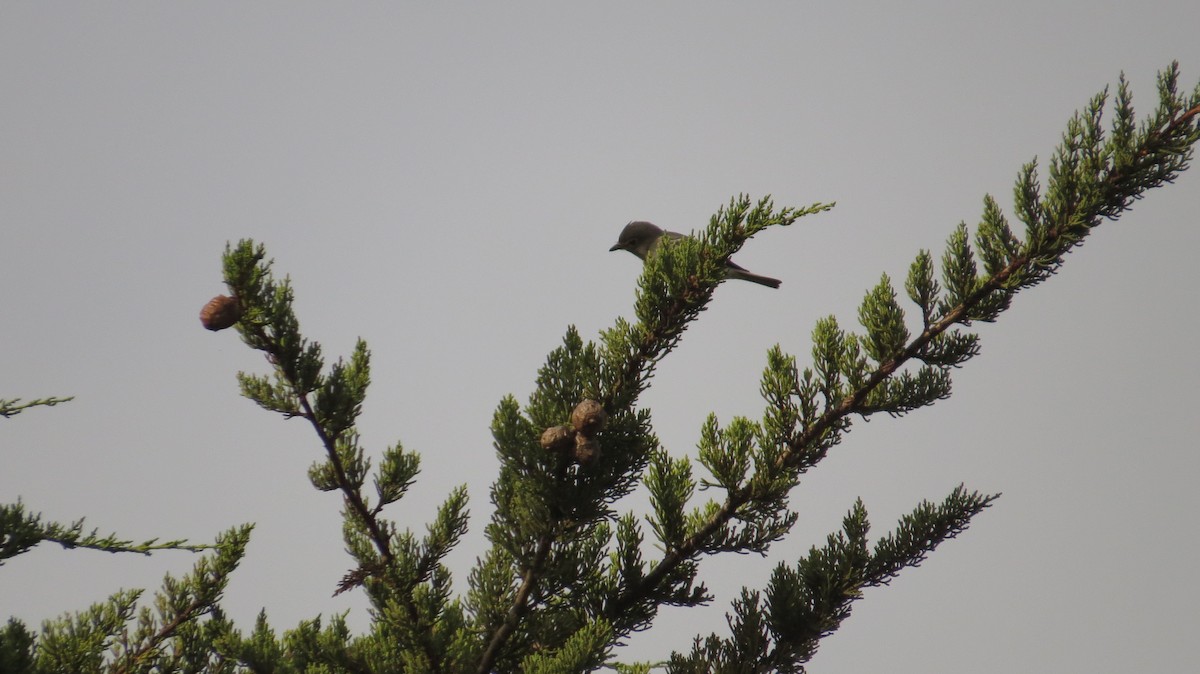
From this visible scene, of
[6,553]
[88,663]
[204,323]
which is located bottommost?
[88,663]

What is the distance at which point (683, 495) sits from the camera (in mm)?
3748

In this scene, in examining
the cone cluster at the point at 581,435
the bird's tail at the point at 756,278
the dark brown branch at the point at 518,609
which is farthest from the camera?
the bird's tail at the point at 756,278

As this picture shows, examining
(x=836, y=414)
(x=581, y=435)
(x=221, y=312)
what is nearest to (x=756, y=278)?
(x=836, y=414)

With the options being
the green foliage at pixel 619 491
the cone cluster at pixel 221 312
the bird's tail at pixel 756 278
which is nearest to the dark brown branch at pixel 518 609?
the green foliage at pixel 619 491

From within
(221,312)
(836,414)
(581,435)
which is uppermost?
(221,312)

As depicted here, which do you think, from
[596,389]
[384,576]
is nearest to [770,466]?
[596,389]

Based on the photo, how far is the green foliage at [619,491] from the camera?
340cm

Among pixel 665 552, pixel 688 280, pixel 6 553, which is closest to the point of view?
pixel 6 553

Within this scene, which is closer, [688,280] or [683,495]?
[688,280]

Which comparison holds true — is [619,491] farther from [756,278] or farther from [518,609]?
[756,278]

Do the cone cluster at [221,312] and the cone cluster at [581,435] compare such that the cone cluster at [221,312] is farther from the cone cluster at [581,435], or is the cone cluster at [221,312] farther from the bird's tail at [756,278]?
the bird's tail at [756,278]

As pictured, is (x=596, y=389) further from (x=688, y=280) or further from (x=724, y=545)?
(x=724, y=545)

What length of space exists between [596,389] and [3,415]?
212 centimetres

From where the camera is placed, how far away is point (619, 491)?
11.5ft
